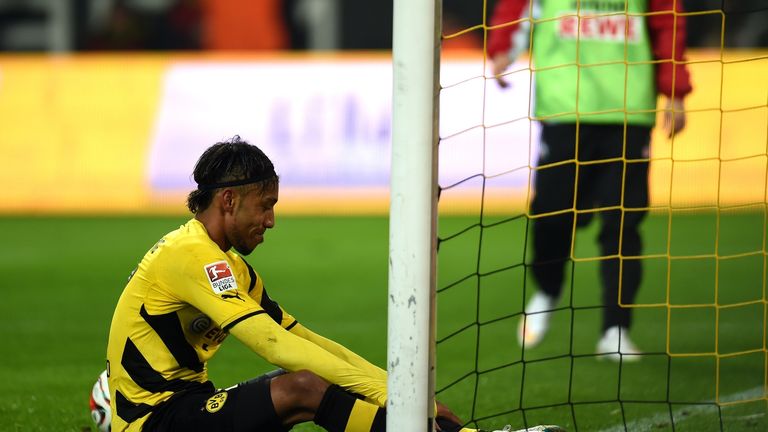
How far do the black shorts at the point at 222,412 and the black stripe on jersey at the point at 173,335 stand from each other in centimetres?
13

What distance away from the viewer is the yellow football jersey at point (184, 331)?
3.64 meters

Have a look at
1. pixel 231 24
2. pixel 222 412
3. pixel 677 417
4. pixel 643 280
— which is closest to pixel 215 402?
pixel 222 412

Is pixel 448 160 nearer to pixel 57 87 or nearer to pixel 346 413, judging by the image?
pixel 57 87

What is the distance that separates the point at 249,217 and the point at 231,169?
164mm

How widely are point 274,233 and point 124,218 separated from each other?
76.3 inches

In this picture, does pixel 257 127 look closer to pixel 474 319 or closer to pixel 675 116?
pixel 474 319

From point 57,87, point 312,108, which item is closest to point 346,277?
point 312,108

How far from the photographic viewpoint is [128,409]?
12.3ft

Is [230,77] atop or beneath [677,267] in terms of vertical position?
atop

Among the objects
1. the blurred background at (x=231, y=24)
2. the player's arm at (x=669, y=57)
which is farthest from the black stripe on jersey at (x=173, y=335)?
the blurred background at (x=231, y=24)

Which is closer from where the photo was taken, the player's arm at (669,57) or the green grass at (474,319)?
the green grass at (474,319)

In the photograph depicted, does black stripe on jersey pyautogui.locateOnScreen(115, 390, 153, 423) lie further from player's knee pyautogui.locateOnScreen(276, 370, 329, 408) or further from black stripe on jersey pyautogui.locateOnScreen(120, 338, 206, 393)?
player's knee pyautogui.locateOnScreen(276, 370, 329, 408)

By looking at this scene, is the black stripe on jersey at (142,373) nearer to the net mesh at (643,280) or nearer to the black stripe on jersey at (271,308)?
the black stripe on jersey at (271,308)

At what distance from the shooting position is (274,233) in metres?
11.1
